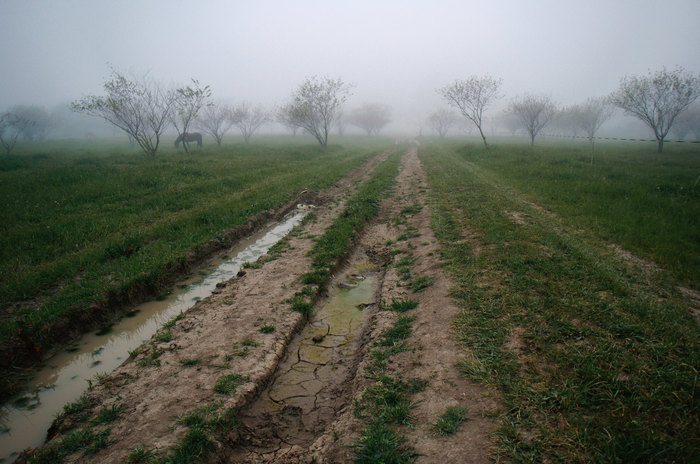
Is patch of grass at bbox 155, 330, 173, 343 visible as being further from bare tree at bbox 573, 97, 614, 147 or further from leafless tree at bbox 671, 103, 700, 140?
leafless tree at bbox 671, 103, 700, 140

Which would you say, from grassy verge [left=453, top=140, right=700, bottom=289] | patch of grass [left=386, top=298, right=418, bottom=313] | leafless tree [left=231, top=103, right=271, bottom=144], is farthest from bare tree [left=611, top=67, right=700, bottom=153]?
leafless tree [left=231, top=103, right=271, bottom=144]

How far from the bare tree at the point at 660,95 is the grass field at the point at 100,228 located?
31424mm

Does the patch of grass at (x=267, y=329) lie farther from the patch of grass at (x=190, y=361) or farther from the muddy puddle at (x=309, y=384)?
the patch of grass at (x=190, y=361)

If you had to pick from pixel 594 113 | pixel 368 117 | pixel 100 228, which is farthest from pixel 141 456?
pixel 368 117

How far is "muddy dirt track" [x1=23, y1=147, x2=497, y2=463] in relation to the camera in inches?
122

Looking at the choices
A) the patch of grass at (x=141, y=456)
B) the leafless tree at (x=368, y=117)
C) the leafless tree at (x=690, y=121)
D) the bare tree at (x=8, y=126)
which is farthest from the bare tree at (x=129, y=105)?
the leafless tree at (x=690, y=121)

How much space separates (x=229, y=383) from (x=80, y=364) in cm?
273

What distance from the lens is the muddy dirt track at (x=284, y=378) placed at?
10.2 ft

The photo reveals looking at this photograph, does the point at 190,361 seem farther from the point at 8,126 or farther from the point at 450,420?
the point at 8,126

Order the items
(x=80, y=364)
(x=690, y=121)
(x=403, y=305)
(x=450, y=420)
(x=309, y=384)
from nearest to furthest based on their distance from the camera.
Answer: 1. (x=450, y=420)
2. (x=309, y=384)
3. (x=80, y=364)
4. (x=403, y=305)
5. (x=690, y=121)

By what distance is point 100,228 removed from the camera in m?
9.07

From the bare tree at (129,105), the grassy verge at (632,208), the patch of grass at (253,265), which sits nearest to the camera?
the grassy verge at (632,208)

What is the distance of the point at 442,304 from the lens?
5.12 m

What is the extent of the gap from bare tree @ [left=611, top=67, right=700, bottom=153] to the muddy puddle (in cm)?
3720
